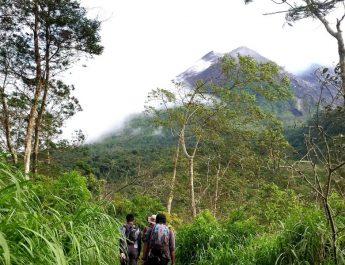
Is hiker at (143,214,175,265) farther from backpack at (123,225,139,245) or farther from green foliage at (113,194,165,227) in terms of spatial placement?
green foliage at (113,194,165,227)

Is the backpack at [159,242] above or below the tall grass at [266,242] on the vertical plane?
above

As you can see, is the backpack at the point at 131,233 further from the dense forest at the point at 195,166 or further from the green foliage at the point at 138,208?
Result: the green foliage at the point at 138,208

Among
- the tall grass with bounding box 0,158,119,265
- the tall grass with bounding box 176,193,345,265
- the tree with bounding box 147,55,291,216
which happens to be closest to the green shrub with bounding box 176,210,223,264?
the tall grass with bounding box 176,193,345,265

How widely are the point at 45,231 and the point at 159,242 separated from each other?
297 centimetres

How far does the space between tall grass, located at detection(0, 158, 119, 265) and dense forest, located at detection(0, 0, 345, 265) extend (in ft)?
0.04

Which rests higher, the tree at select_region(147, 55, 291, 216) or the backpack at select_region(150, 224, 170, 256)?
the tree at select_region(147, 55, 291, 216)

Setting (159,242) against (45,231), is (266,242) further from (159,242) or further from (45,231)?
(45,231)

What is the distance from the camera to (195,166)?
89.5 ft

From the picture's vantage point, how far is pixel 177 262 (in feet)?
26.7

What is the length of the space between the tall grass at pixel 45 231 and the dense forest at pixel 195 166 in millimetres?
11

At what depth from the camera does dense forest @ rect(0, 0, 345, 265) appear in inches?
127

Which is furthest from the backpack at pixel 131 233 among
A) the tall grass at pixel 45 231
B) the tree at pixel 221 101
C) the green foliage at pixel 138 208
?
the tree at pixel 221 101

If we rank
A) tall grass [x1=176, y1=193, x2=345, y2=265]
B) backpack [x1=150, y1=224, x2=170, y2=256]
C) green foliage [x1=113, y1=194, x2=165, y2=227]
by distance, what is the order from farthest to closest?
green foliage [x1=113, y1=194, x2=165, y2=227] < backpack [x1=150, y1=224, x2=170, y2=256] < tall grass [x1=176, y1=193, x2=345, y2=265]

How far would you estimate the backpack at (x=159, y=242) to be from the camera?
18.0 ft
